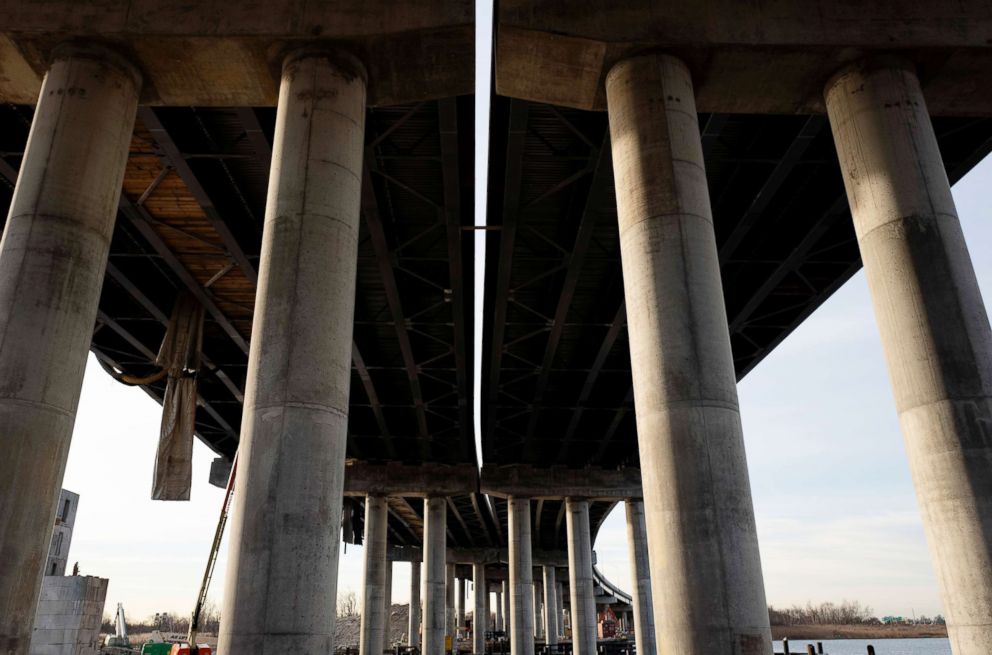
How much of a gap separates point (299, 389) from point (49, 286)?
3927mm

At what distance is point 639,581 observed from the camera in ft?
142

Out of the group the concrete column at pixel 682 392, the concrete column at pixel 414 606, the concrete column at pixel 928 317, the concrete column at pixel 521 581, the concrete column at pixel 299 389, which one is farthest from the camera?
the concrete column at pixel 414 606

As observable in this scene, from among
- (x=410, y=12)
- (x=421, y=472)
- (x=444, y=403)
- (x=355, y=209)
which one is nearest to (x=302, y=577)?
(x=355, y=209)

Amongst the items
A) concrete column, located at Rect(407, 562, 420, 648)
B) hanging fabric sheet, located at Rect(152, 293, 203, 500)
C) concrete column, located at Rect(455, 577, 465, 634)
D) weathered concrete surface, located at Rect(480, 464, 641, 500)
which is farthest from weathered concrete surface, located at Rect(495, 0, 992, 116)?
concrete column, located at Rect(455, 577, 465, 634)

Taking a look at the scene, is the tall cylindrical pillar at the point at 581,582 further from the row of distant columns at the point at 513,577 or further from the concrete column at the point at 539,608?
the concrete column at the point at 539,608

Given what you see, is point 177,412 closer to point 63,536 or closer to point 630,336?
point 630,336

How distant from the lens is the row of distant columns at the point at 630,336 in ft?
27.6

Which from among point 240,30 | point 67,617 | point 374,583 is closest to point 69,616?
point 67,617

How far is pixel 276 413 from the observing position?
8766 millimetres

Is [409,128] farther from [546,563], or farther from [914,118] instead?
[546,563]

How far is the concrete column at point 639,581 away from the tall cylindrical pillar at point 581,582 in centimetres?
260

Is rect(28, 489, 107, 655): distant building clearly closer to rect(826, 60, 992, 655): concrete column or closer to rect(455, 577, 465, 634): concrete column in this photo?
rect(826, 60, 992, 655): concrete column

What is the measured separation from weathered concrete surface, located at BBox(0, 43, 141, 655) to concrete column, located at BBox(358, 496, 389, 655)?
35.4 metres

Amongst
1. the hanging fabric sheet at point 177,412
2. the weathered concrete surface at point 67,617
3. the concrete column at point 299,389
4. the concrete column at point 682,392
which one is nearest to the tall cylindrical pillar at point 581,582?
the weathered concrete surface at point 67,617
